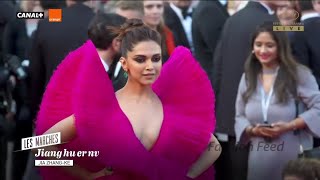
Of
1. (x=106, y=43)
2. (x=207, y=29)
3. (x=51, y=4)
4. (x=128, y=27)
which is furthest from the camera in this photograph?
(x=207, y=29)

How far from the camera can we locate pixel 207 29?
538cm

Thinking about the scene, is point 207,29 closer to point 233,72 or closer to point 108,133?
point 233,72

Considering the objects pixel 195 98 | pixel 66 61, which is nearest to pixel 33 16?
pixel 66 61

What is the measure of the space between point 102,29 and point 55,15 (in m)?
0.53

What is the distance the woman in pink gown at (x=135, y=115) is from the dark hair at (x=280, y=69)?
1010 millimetres

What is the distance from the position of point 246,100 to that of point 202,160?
3.93 ft

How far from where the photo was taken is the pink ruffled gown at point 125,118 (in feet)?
9.55

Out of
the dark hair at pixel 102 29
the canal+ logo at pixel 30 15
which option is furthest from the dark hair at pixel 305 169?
the canal+ logo at pixel 30 15

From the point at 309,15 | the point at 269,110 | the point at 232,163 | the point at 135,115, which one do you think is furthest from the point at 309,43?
the point at 135,115

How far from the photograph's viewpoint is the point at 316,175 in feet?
11.3

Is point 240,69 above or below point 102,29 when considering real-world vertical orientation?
below

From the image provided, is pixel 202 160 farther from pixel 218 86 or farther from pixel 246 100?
pixel 218 86

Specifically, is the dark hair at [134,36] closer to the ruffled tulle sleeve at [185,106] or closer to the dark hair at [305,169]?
the ruffled tulle sleeve at [185,106]

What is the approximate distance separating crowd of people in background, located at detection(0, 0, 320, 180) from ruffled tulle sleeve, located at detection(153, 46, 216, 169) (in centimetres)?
52
